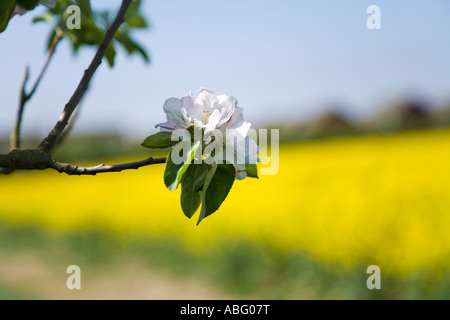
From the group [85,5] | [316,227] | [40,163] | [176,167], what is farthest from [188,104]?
[316,227]

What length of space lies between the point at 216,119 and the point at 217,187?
0.38ft

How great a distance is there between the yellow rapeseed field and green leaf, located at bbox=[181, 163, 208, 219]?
4605mm

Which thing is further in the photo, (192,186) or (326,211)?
(326,211)

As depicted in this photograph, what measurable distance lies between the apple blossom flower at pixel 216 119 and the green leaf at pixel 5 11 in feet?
1.00

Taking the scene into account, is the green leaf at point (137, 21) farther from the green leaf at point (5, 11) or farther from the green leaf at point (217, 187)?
the green leaf at point (217, 187)

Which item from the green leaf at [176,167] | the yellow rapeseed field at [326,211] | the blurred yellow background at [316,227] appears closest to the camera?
the green leaf at [176,167]

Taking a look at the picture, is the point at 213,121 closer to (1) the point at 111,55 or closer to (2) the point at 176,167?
(2) the point at 176,167

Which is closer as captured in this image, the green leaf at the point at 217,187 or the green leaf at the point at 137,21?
the green leaf at the point at 217,187

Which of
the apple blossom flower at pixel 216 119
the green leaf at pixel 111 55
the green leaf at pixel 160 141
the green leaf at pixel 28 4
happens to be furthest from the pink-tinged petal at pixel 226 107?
the green leaf at pixel 111 55

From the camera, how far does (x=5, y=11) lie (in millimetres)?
753

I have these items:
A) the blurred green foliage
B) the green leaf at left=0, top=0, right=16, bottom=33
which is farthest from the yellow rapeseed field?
the green leaf at left=0, top=0, right=16, bottom=33

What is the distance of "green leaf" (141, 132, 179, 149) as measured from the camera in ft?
2.64

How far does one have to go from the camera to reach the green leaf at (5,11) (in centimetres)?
73
